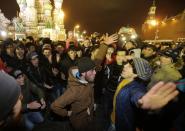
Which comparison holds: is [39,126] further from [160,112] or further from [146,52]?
[160,112]

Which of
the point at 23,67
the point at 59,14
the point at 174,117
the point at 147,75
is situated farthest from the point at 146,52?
the point at 59,14

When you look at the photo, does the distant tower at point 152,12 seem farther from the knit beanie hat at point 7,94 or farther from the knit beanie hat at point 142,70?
the knit beanie hat at point 7,94

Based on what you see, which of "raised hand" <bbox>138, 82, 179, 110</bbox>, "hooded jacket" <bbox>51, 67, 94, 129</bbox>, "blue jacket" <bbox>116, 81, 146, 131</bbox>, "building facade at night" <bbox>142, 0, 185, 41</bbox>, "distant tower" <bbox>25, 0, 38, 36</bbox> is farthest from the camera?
"distant tower" <bbox>25, 0, 38, 36</bbox>

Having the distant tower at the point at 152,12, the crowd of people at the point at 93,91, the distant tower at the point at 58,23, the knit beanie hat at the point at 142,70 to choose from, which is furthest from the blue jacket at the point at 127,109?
the distant tower at the point at 152,12

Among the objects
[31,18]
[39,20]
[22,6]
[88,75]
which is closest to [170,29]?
[39,20]

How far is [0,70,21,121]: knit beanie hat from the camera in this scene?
1.42m

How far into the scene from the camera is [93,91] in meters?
4.81

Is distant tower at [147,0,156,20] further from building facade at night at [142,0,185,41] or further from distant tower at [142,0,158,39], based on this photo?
building facade at night at [142,0,185,41]

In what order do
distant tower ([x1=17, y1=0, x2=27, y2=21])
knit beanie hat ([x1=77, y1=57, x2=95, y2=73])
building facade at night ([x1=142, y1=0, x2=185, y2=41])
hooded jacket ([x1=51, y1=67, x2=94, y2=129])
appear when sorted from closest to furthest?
hooded jacket ([x1=51, y1=67, x2=94, y2=129]), knit beanie hat ([x1=77, y1=57, x2=95, y2=73]), building facade at night ([x1=142, y1=0, x2=185, y2=41]), distant tower ([x1=17, y1=0, x2=27, y2=21])

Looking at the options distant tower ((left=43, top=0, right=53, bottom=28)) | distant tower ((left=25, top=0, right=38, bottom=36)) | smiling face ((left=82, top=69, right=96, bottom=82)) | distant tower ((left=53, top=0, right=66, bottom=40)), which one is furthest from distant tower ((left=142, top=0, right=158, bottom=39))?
smiling face ((left=82, top=69, right=96, bottom=82))

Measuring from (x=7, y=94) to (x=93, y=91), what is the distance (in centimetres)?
344

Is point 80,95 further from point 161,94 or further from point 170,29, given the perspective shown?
point 170,29

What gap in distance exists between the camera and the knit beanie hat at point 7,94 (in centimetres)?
142

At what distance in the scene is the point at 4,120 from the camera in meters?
1.55
